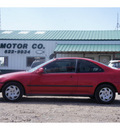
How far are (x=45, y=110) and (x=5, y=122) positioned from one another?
1.55 metres

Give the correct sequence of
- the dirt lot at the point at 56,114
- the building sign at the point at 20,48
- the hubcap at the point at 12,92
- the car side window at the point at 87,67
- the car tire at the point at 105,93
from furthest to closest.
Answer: the building sign at the point at 20,48, the car side window at the point at 87,67, the hubcap at the point at 12,92, the car tire at the point at 105,93, the dirt lot at the point at 56,114

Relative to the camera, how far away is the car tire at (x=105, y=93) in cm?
726

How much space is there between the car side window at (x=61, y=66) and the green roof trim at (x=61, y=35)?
16684 mm

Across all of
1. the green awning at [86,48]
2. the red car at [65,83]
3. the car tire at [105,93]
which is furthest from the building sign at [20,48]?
the car tire at [105,93]

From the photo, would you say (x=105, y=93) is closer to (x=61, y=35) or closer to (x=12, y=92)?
(x=12, y=92)

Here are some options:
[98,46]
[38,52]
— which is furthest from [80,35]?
[38,52]

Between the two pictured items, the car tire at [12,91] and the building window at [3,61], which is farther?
the building window at [3,61]

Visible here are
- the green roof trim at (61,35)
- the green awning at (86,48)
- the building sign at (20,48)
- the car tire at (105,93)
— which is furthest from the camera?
the green roof trim at (61,35)

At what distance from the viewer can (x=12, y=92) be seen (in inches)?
292

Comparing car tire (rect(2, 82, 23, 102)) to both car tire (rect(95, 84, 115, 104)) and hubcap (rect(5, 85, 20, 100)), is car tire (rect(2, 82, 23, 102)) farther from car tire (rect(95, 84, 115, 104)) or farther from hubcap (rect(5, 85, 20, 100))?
car tire (rect(95, 84, 115, 104))

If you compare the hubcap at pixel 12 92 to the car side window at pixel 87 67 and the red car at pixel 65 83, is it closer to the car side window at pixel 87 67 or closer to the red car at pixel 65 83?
the red car at pixel 65 83

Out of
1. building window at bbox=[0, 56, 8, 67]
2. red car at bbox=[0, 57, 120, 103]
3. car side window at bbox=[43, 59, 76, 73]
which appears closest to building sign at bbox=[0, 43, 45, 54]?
building window at bbox=[0, 56, 8, 67]

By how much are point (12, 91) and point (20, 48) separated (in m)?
17.4
